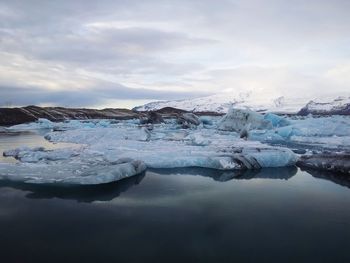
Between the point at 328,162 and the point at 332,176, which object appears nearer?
the point at 332,176

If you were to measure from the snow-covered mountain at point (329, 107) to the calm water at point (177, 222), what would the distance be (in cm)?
13028

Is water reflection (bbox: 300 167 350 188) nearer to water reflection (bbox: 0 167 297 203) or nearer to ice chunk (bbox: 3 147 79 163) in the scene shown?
water reflection (bbox: 0 167 297 203)

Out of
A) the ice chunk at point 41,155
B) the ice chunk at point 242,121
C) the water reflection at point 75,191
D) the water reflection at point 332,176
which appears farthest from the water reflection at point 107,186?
the ice chunk at point 242,121

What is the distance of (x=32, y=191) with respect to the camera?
6.82 metres

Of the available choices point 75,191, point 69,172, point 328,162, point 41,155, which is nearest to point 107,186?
point 75,191

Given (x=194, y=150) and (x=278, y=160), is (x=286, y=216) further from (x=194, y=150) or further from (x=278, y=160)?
(x=194, y=150)

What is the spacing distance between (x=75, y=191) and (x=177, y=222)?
246 cm

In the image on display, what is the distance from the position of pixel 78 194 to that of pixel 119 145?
20.0 feet

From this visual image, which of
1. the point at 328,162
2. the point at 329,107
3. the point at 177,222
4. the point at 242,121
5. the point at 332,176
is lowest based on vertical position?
the point at 177,222

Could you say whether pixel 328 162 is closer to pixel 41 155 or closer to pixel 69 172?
pixel 69 172

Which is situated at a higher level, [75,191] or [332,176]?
[332,176]

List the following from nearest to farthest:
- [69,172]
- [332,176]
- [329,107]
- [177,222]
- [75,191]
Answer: [177,222]
[75,191]
[69,172]
[332,176]
[329,107]

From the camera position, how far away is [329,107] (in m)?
141

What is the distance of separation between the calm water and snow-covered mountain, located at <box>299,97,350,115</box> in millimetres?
130282
